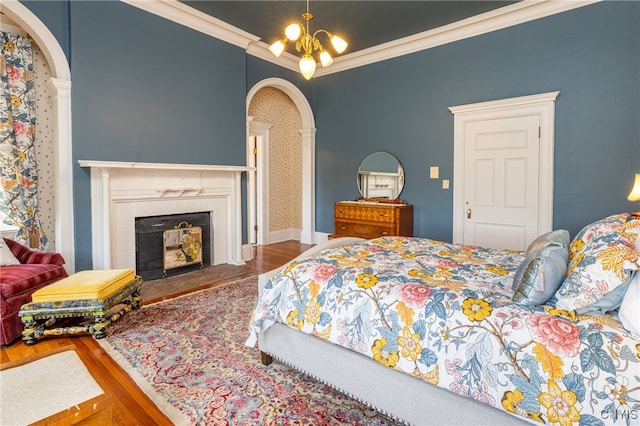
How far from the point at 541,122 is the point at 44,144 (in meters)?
5.72

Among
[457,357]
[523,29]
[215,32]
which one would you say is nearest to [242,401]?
[457,357]

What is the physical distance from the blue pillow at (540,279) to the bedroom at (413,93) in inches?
115

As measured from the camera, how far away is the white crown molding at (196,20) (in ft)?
12.8

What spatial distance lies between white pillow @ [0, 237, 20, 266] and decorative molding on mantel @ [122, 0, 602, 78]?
2.79 metres

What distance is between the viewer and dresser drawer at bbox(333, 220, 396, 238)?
4842 mm

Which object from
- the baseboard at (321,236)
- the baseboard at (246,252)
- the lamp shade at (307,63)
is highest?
the lamp shade at (307,63)

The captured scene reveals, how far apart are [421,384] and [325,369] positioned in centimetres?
54

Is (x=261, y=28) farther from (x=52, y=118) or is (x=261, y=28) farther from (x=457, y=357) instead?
(x=457, y=357)

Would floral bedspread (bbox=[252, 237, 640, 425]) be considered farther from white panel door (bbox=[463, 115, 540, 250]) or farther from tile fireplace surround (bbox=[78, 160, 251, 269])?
tile fireplace surround (bbox=[78, 160, 251, 269])

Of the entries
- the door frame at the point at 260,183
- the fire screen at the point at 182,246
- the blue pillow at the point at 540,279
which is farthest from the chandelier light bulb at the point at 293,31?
the door frame at the point at 260,183

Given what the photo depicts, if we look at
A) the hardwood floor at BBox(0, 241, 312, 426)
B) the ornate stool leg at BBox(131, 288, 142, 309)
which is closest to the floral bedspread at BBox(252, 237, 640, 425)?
the hardwood floor at BBox(0, 241, 312, 426)

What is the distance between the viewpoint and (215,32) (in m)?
4.52

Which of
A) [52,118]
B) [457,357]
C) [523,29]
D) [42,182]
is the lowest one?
[457,357]

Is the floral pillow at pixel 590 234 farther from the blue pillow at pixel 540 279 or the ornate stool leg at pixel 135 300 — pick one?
the ornate stool leg at pixel 135 300
